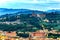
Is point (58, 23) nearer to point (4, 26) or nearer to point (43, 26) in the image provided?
point (43, 26)

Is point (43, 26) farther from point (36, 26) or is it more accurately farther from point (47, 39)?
point (47, 39)

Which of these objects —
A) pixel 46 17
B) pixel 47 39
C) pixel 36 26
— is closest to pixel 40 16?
pixel 46 17

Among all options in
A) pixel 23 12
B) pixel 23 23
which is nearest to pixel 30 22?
pixel 23 23

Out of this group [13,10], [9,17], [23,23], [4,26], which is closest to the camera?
[4,26]

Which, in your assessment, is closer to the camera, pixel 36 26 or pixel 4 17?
pixel 36 26

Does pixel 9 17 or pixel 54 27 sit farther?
pixel 9 17

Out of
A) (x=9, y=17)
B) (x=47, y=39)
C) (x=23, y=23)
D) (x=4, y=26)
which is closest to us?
(x=47, y=39)

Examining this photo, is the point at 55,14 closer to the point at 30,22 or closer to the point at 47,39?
the point at 30,22

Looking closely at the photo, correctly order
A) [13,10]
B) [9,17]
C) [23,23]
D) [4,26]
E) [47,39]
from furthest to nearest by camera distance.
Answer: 1. [13,10]
2. [9,17]
3. [23,23]
4. [4,26]
5. [47,39]
